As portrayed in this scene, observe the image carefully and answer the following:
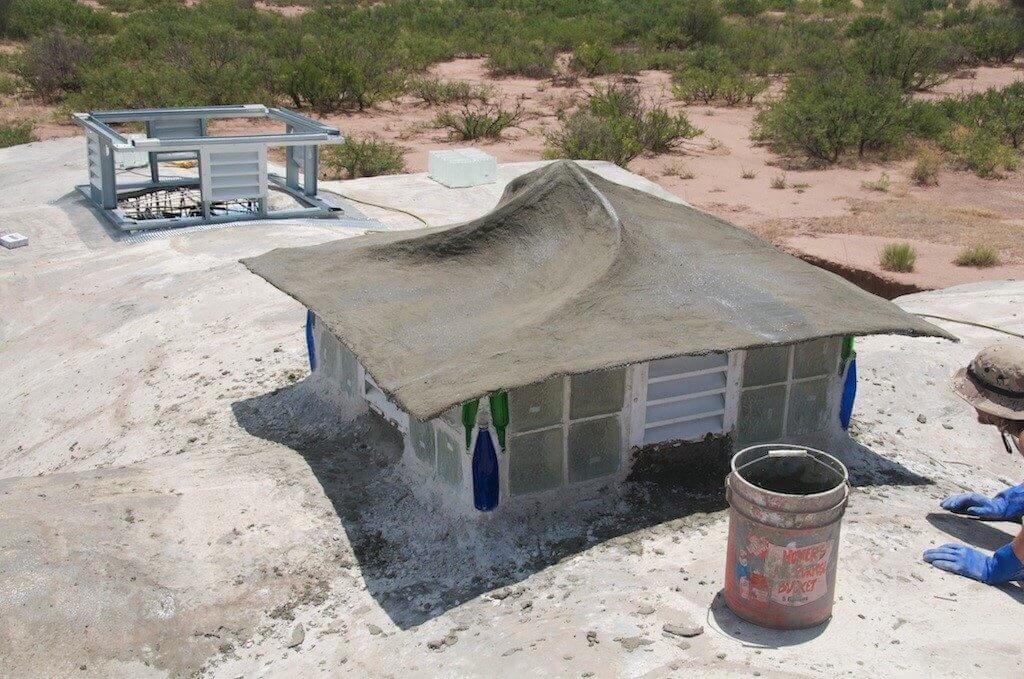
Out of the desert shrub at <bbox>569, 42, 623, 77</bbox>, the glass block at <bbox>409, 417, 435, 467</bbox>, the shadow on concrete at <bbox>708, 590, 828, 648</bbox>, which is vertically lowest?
the shadow on concrete at <bbox>708, 590, 828, 648</bbox>

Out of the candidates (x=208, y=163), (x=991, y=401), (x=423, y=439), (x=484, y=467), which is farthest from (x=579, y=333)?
(x=208, y=163)

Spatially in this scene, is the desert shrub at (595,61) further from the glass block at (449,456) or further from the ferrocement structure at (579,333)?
the glass block at (449,456)

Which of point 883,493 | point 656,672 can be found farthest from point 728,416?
point 656,672

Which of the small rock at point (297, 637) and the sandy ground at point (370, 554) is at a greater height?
the sandy ground at point (370, 554)

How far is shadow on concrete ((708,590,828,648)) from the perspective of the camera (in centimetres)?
595

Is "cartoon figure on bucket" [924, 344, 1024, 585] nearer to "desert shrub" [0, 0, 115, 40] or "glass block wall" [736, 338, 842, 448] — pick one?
"glass block wall" [736, 338, 842, 448]

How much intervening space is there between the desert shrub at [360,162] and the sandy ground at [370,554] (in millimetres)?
10161

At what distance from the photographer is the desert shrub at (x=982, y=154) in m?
22.7

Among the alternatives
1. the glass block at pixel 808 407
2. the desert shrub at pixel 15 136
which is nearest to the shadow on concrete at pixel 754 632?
the glass block at pixel 808 407

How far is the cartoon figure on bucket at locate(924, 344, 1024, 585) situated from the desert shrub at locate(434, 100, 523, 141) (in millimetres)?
19116

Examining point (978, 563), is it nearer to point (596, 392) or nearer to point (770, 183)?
point (596, 392)

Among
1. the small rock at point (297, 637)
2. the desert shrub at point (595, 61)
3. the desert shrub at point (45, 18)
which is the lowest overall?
the small rock at point (297, 637)

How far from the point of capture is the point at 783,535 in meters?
5.95

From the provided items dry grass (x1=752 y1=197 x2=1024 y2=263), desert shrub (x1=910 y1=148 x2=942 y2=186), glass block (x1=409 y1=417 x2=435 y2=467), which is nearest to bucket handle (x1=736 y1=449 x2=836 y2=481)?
glass block (x1=409 y1=417 x2=435 y2=467)
